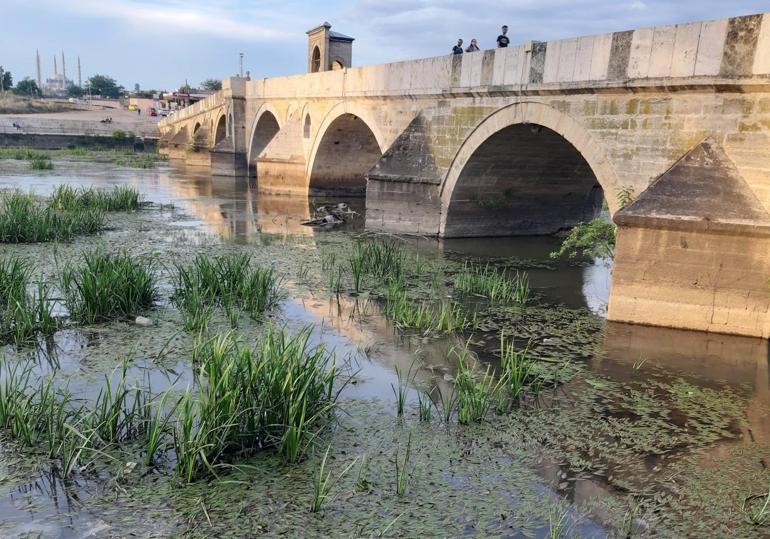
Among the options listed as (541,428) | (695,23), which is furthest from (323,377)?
(695,23)

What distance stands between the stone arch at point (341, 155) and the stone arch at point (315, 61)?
5684mm

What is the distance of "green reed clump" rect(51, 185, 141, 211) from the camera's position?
38.2 ft

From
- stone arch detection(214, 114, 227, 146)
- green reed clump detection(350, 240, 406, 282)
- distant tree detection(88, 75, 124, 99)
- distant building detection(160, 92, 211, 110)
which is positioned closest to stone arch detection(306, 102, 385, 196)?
green reed clump detection(350, 240, 406, 282)

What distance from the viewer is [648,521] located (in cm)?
332

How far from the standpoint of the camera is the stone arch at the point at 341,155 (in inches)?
679

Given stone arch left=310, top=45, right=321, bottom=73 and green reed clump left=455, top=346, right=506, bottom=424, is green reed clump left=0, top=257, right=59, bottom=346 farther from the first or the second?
stone arch left=310, top=45, right=321, bottom=73

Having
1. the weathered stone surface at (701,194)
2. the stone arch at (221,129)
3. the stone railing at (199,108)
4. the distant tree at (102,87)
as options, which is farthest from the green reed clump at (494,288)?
the distant tree at (102,87)

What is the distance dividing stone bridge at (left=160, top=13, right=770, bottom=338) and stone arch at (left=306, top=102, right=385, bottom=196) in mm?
1525

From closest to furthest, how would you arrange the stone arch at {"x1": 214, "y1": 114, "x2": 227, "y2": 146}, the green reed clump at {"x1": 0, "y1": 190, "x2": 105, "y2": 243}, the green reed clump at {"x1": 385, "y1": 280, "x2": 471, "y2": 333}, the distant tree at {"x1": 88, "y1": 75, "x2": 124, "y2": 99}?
the green reed clump at {"x1": 385, "y1": 280, "x2": 471, "y2": 333} < the green reed clump at {"x1": 0, "y1": 190, "x2": 105, "y2": 243} < the stone arch at {"x1": 214, "y1": 114, "x2": 227, "y2": 146} < the distant tree at {"x1": 88, "y1": 75, "x2": 124, "y2": 99}

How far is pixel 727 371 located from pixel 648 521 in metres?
3.00

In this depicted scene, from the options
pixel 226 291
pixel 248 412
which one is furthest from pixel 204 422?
pixel 226 291

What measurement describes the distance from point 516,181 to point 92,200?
8.11m

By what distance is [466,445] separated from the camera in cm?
406

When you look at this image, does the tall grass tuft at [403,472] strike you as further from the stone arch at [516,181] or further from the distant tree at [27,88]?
the distant tree at [27,88]
